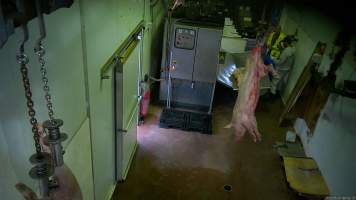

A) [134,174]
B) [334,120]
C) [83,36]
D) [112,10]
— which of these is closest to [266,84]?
[334,120]

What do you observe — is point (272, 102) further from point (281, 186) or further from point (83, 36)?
point (83, 36)

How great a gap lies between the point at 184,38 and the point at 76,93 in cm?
305

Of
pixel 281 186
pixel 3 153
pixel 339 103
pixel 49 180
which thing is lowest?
pixel 281 186

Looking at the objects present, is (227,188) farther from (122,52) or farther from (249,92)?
(122,52)

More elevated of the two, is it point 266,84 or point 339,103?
point 339,103

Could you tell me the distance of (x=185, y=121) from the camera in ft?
16.4

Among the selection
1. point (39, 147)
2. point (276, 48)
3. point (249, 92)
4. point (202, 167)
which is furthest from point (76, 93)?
point (276, 48)

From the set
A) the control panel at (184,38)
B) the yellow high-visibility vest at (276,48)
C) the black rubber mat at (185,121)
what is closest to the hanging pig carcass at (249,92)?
the black rubber mat at (185,121)

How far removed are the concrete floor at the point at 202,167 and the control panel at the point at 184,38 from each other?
1.39 metres

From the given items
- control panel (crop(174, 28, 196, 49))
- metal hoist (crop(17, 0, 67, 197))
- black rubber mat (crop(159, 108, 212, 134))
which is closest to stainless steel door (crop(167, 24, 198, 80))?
control panel (crop(174, 28, 196, 49))

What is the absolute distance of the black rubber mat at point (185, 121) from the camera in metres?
4.85

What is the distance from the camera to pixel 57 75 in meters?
1.65

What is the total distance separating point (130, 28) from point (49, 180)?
104 inches

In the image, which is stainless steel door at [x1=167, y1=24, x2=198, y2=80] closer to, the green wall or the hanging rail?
the hanging rail
